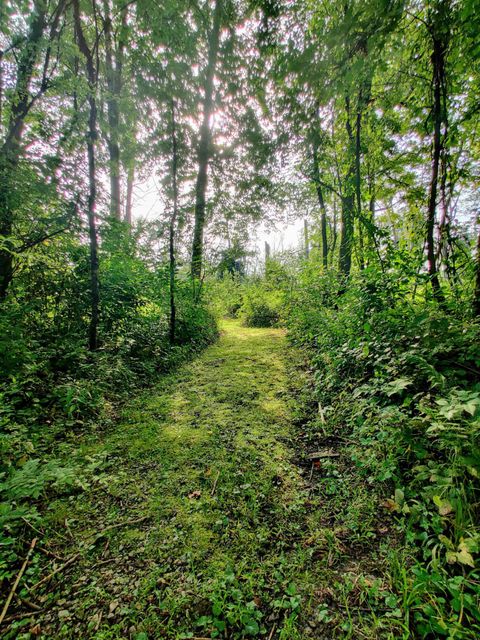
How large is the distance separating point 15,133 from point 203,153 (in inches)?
124

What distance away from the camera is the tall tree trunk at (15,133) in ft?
8.82

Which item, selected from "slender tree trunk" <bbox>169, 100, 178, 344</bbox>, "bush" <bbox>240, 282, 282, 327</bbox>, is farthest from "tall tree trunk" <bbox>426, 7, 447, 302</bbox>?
"bush" <bbox>240, 282, 282, 327</bbox>

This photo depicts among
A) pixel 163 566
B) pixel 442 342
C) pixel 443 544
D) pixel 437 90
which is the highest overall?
pixel 437 90

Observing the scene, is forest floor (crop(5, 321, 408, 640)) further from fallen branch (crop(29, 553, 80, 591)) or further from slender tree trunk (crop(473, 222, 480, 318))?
slender tree trunk (crop(473, 222, 480, 318))

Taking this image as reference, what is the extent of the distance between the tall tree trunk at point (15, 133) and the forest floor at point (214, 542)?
2426mm

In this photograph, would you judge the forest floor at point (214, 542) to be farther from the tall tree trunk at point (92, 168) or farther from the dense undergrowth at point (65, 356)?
the tall tree trunk at point (92, 168)

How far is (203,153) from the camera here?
520cm

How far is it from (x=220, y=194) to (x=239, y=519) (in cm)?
593

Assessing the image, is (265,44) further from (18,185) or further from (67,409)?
(67,409)

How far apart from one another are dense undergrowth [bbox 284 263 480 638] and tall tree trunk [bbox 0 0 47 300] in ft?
13.0

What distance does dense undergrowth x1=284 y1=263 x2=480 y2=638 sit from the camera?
1.03m

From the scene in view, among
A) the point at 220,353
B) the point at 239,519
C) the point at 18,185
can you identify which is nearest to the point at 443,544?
the point at 239,519

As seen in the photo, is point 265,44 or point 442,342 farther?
point 265,44

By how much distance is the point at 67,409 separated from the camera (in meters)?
2.46
